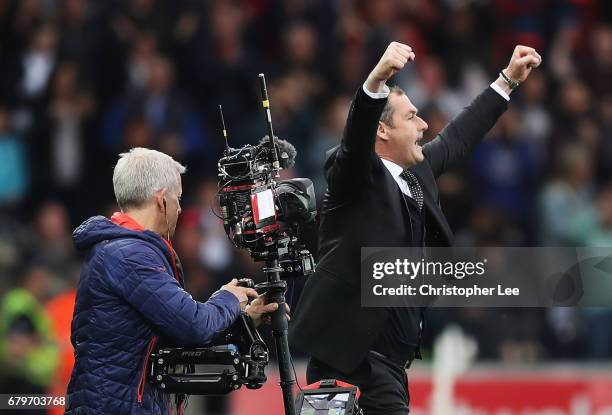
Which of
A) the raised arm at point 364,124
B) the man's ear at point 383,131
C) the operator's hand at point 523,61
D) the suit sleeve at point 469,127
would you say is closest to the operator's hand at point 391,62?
the raised arm at point 364,124

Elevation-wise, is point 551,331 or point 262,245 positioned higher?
point 551,331

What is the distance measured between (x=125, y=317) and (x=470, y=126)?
2.24m

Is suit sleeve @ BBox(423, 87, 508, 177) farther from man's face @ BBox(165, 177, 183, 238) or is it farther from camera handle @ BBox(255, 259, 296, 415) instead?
man's face @ BBox(165, 177, 183, 238)

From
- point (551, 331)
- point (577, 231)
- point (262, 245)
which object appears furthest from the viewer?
point (577, 231)

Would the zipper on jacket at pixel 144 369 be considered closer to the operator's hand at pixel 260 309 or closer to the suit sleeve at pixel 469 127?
the operator's hand at pixel 260 309

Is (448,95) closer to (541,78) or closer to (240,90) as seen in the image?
(541,78)

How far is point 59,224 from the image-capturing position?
401 inches

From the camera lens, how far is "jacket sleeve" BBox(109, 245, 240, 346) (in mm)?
5055

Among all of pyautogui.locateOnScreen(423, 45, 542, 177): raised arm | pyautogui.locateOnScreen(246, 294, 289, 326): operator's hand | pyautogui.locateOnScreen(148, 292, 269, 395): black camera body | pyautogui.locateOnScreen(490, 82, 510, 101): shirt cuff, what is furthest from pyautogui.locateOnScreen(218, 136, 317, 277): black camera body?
pyautogui.locateOnScreen(490, 82, 510, 101): shirt cuff

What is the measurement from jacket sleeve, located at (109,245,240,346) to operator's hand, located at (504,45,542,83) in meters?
2.11

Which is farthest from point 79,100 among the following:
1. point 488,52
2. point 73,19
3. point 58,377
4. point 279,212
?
point 279,212

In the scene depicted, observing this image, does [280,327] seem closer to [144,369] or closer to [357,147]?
[144,369]

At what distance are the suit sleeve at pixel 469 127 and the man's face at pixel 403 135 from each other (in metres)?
0.57

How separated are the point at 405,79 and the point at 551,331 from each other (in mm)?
2713
